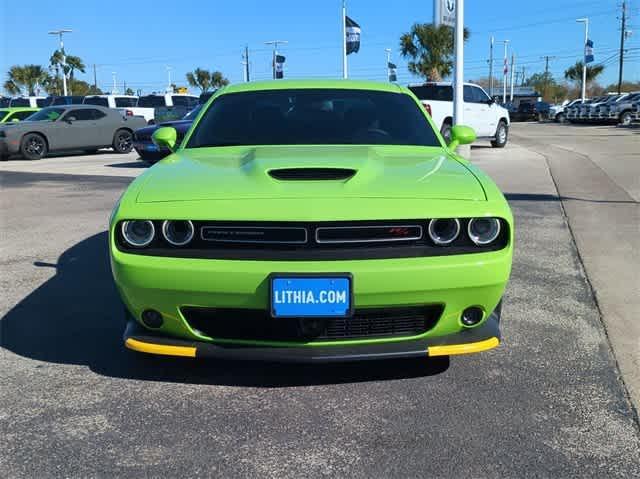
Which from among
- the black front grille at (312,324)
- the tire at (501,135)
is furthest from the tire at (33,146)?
the black front grille at (312,324)

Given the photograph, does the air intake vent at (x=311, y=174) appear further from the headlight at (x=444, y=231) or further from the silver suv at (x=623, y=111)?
the silver suv at (x=623, y=111)

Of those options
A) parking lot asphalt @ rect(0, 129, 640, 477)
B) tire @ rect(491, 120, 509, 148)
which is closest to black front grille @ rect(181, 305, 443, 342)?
parking lot asphalt @ rect(0, 129, 640, 477)

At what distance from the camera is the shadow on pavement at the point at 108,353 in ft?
10.5

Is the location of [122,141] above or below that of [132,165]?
above

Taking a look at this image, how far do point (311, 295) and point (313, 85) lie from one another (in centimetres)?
230

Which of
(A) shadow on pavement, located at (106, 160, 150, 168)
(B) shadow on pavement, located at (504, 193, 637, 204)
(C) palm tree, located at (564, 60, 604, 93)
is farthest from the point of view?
(C) palm tree, located at (564, 60, 604, 93)

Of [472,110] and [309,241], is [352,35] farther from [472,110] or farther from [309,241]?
[309,241]

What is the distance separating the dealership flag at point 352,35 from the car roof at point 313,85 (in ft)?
83.4

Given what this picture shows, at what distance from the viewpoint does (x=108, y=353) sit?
3.54m

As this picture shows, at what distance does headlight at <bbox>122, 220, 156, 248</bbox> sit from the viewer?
2.83 m

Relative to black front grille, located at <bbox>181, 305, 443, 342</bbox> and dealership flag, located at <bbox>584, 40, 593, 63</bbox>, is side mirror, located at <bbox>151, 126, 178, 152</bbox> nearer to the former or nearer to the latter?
black front grille, located at <bbox>181, 305, 443, 342</bbox>

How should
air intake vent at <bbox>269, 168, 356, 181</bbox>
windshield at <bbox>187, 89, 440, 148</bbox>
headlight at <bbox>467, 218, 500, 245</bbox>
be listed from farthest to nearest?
windshield at <bbox>187, 89, 440, 148</bbox>, air intake vent at <bbox>269, 168, 356, 181</bbox>, headlight at <bbox>467, 218, 500, 245</bbox>

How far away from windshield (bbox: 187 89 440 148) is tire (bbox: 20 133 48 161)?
14283 millimetres

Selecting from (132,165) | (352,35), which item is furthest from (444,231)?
(352,35)
